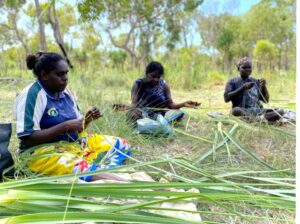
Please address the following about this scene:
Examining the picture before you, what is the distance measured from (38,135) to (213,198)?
1.00 m

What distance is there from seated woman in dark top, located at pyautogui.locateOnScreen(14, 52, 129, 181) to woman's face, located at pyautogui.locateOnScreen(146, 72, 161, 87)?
118 cm

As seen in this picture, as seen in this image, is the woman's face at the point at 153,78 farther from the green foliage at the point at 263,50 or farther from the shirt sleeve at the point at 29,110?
the green foliage at the point at 263,50

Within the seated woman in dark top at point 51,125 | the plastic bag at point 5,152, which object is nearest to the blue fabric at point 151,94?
the seated woman in dark top at point 51,125

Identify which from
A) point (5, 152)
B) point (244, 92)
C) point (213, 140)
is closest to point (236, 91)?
point (244, 92)

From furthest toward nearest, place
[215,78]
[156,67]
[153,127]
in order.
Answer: [215,78] → [156,67] → [153,127]

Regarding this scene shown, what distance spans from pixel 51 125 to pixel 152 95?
1425mm

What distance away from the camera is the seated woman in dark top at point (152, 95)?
2.94 meters

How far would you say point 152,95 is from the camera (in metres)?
3.16

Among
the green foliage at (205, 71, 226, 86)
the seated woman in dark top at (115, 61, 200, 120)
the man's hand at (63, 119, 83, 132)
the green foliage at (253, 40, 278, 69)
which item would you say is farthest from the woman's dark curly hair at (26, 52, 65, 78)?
the green foliage at (253, 40, 278, 69)

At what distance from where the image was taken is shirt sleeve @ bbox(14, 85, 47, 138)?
68.0 inches

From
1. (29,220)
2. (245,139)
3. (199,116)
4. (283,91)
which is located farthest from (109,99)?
(283,91)

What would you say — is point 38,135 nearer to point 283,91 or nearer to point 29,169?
point 29,169

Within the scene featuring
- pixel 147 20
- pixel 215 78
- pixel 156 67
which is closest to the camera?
pixel 156 67

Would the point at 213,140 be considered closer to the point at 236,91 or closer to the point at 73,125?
the point at 73,125
